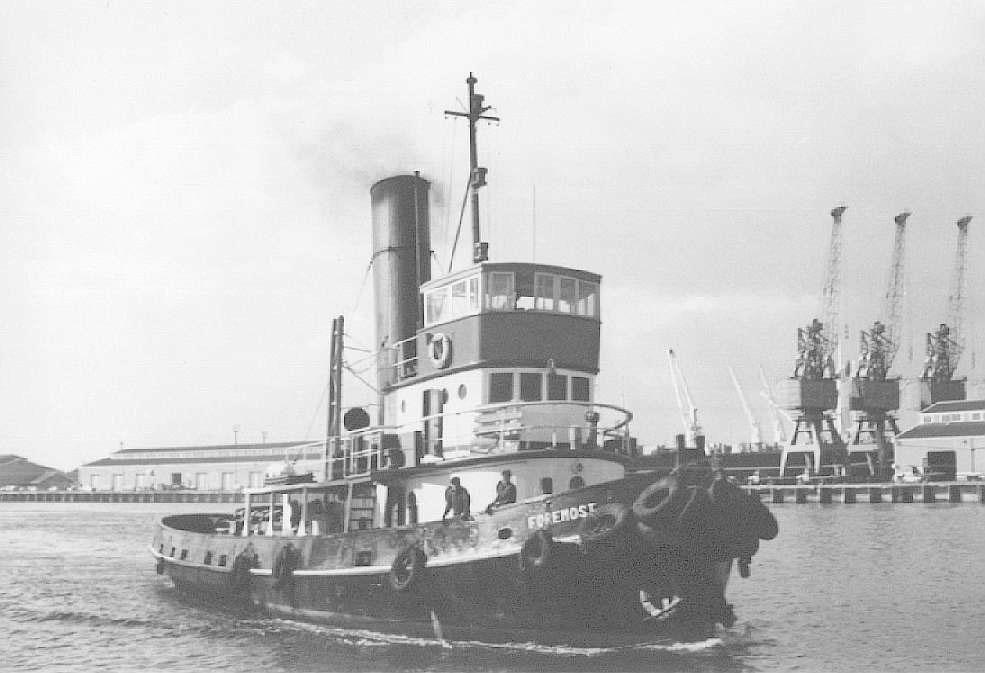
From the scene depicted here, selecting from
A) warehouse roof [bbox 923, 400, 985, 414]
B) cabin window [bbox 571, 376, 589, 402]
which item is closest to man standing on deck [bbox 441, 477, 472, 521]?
cabin window [bbox 571, 376, 589, 402]

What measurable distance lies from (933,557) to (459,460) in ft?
75.8

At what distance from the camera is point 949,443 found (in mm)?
80438

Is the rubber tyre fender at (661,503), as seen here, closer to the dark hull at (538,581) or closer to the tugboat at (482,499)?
the tugboat at (482,499)

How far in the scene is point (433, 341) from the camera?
1859 cm

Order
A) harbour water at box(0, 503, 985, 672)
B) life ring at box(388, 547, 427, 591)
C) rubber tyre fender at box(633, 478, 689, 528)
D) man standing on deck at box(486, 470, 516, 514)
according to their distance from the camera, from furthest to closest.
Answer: harbour water at box(0, 503, 985, 672) → life ring at box(388, 547, 427, 591) → man standing on deck at box(486, 470, 516, 514) → rubber tyre fender at box(633, 478, 689, 528)

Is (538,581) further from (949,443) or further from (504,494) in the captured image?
(949,443)

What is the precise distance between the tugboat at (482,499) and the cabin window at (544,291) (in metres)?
0.03

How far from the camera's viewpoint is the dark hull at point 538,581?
14156 millimetres

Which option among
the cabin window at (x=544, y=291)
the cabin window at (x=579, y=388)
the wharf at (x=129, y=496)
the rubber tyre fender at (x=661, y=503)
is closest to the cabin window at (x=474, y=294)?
the cabin window at (x=544, y=291)

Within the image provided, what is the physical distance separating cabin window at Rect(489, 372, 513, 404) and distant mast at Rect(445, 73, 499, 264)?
9.09ft

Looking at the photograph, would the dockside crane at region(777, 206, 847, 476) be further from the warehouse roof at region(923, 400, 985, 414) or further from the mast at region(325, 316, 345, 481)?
the mast at region(325, 316, 345, 481)

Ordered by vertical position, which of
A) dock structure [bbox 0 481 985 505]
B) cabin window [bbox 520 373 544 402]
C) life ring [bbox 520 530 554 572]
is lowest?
dock structure [bbox 0 481 985 505]

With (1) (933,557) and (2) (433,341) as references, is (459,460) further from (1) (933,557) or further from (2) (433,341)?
(1) (933,557)

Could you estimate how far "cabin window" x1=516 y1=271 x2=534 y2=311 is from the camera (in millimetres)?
17969
